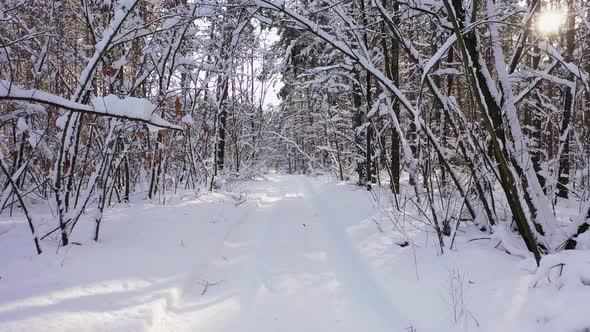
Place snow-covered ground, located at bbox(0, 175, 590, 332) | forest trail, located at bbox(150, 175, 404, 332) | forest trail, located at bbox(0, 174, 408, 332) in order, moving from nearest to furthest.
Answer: snow-covered ground, located at bbox(0, 175, 590, 332) → forest trail, located at bbox(0, 174, 408, 332) → forest trail, located at bbox(150, 175, 404, 332)

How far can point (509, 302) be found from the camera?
248 cm


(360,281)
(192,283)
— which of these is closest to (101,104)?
(192,283)

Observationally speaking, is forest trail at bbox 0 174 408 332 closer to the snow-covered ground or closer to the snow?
the snow-covered ground

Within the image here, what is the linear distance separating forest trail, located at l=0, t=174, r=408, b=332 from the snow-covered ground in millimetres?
13

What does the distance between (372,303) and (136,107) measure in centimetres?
264

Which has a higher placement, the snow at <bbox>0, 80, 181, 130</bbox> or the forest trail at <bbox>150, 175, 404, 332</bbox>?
the snow at <bbox>0, 80, 181, 130</bbox>

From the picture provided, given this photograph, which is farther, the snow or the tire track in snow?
the tire track in snow

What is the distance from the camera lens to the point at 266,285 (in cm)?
360

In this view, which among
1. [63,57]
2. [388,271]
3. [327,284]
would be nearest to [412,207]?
[388,271]

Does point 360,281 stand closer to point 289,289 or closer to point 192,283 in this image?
point 289,289

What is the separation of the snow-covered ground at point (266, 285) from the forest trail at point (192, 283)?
0.04ft

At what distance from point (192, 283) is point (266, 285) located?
778 mm

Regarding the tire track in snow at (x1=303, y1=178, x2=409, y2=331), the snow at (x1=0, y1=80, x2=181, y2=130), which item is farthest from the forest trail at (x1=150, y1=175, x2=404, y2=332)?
the snow at (x1=0, y1=80, x2=181, y2=130)

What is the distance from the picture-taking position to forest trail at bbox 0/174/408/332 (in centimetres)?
262
